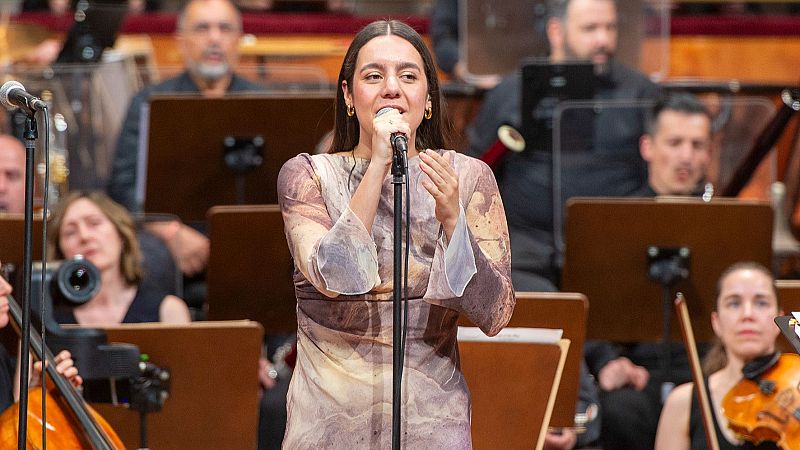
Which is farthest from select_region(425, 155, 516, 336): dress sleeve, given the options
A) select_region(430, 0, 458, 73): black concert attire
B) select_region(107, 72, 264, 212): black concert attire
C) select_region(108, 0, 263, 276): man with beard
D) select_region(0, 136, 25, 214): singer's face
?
select_region(430, 0, 458, 73): black concert attire

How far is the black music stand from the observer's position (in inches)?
174

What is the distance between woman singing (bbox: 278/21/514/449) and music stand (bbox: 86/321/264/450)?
1.32m

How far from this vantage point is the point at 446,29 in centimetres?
624

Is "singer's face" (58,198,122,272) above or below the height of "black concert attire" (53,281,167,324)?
above

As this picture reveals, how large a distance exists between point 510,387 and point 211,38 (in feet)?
8.33

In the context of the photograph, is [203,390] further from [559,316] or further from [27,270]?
[27,270]

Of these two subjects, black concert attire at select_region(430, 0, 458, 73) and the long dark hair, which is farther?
black concert attire at select_region(430, 0, 458, 73)

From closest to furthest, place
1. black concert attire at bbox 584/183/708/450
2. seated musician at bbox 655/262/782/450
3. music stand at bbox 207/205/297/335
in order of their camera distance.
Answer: seated musician at bbox 655/262/782/450, music stand at bbox 207/205/297/335, black concert attire at bbox 584/183/708/450

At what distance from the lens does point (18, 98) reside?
8.55ft

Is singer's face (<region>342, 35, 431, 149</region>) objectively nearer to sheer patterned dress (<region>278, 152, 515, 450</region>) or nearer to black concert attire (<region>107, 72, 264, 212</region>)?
sheer patterned dress (<region>278, 152, 515, 450</region>)

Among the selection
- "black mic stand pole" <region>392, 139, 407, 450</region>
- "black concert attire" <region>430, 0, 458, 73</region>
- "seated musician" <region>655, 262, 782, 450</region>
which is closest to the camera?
"black mic stand pole" <region>392, 139, 407, 450</region>

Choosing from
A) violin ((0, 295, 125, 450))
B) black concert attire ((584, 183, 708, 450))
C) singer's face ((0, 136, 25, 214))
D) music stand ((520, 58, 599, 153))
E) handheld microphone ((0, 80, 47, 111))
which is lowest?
black concert attire ((584, 183, 708, 450))

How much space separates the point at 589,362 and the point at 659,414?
341 mm

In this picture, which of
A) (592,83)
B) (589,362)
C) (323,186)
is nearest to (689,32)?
(592,83)
